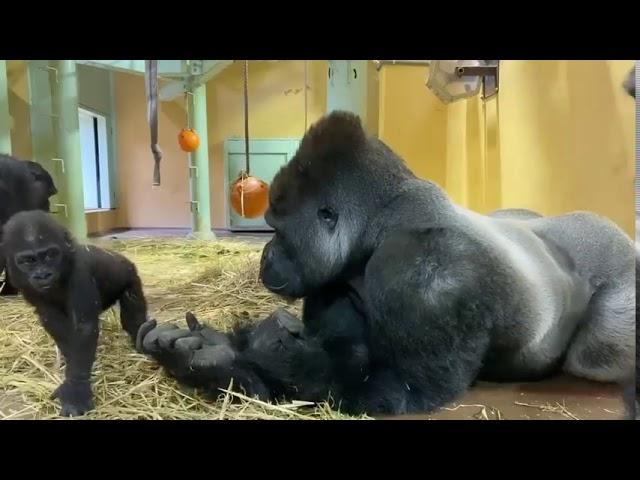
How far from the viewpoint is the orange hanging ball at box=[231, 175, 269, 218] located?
1.66 meters

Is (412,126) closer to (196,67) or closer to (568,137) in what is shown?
(568,137)

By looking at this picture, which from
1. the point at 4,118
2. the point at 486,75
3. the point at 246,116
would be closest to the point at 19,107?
the point at 4,118

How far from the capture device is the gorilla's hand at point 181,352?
4.89 feet

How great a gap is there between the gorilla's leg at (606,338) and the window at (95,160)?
1390 mm

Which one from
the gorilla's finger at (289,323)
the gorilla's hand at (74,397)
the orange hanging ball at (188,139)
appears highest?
the orange hanging ball at (188,139)

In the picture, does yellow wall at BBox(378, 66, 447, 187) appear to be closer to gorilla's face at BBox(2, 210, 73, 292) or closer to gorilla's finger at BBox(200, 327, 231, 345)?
gorilla's finger at BBox(200, 327, 231, 345)

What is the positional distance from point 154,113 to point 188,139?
0.12 metres

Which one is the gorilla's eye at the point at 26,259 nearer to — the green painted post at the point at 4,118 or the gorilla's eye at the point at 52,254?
the gorilla's eye at the point at 52,254

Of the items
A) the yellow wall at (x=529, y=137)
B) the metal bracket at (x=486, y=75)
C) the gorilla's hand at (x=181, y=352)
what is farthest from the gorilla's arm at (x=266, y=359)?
the metal bracket at (x=486, y=75)

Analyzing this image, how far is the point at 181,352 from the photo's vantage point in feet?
4.88

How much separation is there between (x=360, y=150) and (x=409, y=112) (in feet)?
0.68

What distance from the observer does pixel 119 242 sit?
5.40 feet

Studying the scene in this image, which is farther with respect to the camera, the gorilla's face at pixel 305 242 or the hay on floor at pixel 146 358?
the gorilla's face at pixel 305 242
